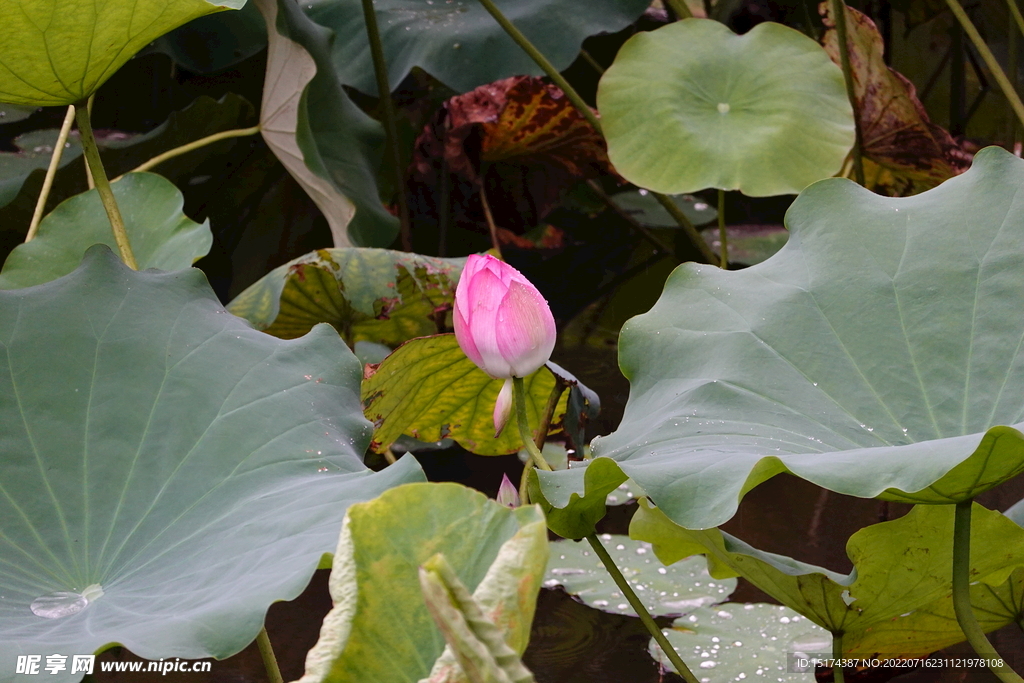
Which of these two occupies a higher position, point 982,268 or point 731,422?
point 982,268

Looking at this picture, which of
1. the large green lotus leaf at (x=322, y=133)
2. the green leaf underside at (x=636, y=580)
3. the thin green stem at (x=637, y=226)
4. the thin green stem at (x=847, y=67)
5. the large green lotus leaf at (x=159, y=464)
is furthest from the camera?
the thin green stem at (x=637, y=226)

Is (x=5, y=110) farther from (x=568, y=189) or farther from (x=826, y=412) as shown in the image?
(x=826, y=412)

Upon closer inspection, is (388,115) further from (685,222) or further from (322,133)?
(685,222)

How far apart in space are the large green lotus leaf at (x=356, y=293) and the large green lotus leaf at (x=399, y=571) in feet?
2.34

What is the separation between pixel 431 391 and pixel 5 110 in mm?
1298

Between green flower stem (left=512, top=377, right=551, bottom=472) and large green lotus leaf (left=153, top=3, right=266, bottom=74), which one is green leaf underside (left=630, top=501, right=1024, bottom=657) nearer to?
green flower stem (left=512, top=377, right=551, bottom=472)

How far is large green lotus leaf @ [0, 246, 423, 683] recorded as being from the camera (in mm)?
629

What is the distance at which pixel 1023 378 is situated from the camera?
0.76 meters

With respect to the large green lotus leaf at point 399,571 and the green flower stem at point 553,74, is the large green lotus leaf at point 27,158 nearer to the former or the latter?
the green flower stem at point 553,74

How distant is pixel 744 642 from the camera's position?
3.44 feet

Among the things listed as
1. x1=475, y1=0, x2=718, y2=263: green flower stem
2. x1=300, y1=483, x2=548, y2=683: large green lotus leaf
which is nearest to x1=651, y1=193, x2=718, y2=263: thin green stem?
x1=475, y1=0, x2=718, y2=263: green flower stem

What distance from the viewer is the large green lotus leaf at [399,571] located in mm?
491

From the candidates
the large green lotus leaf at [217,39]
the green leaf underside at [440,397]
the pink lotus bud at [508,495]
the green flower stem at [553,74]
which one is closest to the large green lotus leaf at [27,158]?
the large green lotus leaf at [217,39]

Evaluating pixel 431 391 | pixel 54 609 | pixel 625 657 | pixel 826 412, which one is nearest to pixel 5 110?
pixel 431 391
